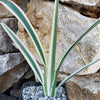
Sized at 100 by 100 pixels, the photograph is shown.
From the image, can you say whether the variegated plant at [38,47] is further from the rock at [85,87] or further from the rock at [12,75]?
the rock at [12,75]

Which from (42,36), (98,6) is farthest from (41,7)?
(98,6)

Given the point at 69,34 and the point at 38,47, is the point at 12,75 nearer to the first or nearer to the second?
the point at 69,34

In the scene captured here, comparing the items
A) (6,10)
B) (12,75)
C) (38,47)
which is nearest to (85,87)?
(38,47)

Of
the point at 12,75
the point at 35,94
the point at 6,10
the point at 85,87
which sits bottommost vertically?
the point at 12,75

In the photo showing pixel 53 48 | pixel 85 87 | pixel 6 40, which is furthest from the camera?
pixel 6 40

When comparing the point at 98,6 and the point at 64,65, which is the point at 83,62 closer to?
the point at 64,65

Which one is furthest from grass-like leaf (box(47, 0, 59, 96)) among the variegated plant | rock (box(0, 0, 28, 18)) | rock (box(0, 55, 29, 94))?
rock (box(0, 0, 28, 18))
